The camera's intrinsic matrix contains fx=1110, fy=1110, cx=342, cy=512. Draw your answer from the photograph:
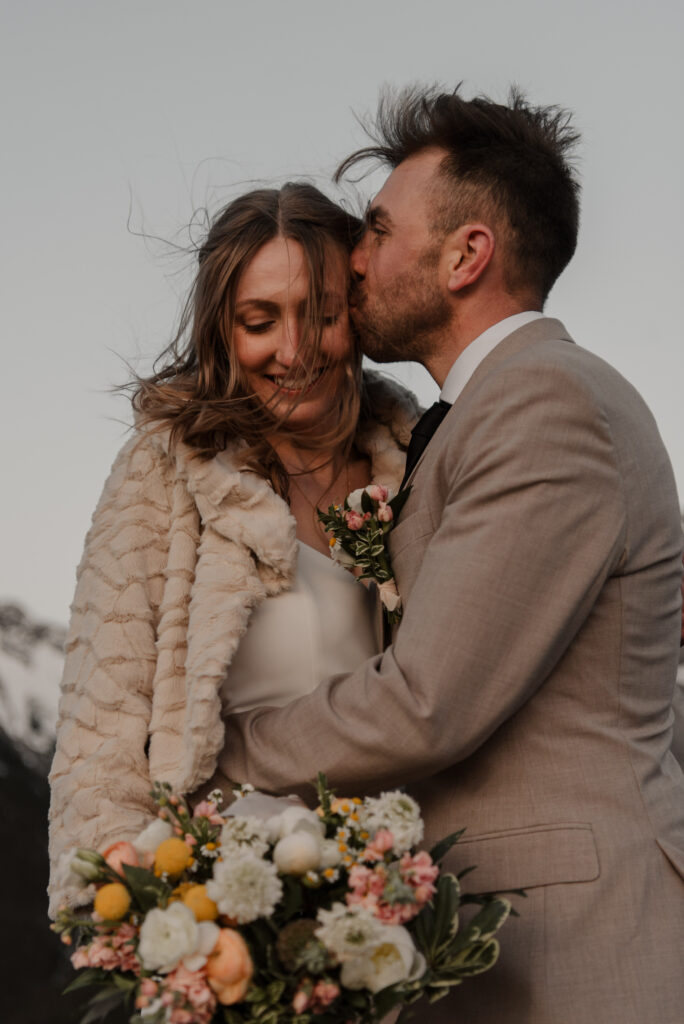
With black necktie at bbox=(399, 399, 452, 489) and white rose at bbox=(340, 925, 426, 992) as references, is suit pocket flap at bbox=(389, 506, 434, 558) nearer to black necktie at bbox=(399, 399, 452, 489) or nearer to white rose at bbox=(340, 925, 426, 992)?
black necktie at bbox=(399, 399, 452, 489)

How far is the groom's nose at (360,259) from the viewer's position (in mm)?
3521

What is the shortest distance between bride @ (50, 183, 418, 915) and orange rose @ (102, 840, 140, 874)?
1.67 feet

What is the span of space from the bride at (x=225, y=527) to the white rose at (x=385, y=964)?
0.78m

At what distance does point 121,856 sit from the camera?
208 centimetres

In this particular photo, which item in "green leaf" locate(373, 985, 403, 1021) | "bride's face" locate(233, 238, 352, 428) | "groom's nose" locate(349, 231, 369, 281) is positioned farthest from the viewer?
"groom's nose" locate(349, 231, 369, 281)

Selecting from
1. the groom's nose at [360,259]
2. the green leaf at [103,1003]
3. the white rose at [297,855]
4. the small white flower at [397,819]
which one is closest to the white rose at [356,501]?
the groom's nose at [360,259]

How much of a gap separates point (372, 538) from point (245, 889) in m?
1.22

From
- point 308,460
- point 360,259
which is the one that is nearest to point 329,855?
point 308,460

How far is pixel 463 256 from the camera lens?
3295 mm

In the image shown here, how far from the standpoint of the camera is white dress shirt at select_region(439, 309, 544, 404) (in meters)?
3.17

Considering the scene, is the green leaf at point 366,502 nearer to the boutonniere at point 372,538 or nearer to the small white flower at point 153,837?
the boutonniere at point 372,538

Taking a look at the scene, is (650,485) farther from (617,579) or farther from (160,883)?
(160,883)

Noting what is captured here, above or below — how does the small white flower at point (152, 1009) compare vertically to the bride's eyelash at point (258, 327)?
below

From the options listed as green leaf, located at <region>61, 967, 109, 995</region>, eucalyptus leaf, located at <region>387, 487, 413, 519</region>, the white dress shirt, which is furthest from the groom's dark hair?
green leaf, located at <region>61, 967, 109, 995</region>
